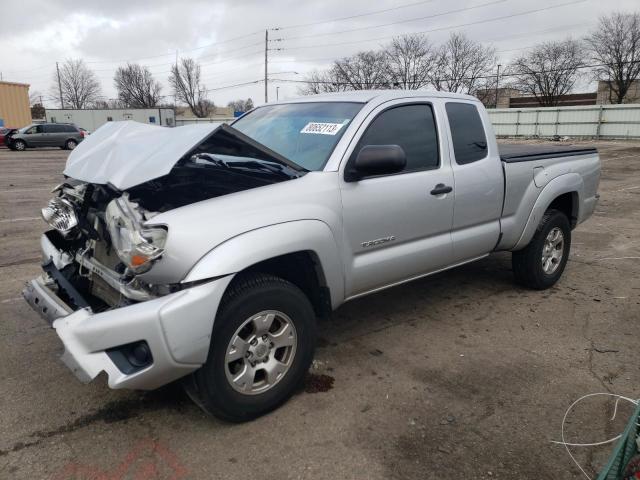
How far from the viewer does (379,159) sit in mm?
3193

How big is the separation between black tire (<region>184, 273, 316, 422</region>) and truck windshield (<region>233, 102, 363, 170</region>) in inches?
36.0

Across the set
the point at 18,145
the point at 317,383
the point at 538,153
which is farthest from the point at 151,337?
the point at 18,145

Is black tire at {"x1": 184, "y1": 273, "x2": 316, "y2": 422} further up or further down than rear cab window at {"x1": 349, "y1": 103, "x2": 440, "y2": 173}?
further down

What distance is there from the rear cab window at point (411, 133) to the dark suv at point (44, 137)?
30.4 meters

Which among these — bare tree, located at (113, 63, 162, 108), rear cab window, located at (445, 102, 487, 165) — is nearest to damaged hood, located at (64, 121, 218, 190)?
rear cab window, located at (445, 102, 487, 165)

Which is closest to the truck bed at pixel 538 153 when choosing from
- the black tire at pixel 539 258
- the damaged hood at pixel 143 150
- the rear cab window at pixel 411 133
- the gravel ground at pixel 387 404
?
the black tire at pixel 539 258

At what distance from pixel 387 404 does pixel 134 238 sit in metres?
1.78

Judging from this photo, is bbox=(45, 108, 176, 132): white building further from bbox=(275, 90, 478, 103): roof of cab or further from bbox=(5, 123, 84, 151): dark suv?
bbox=(275, 90, 478, 103): roof of cab

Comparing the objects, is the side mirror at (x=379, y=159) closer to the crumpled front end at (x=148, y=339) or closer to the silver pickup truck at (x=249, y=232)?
the silver pickup truck at (x=249, y=232)

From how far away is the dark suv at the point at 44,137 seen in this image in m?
28.9

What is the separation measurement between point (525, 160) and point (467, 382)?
2336 mm

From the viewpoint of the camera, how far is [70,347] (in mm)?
2598

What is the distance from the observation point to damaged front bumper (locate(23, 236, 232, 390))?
245cm

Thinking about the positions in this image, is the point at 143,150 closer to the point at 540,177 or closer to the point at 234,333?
the point at 234,333
